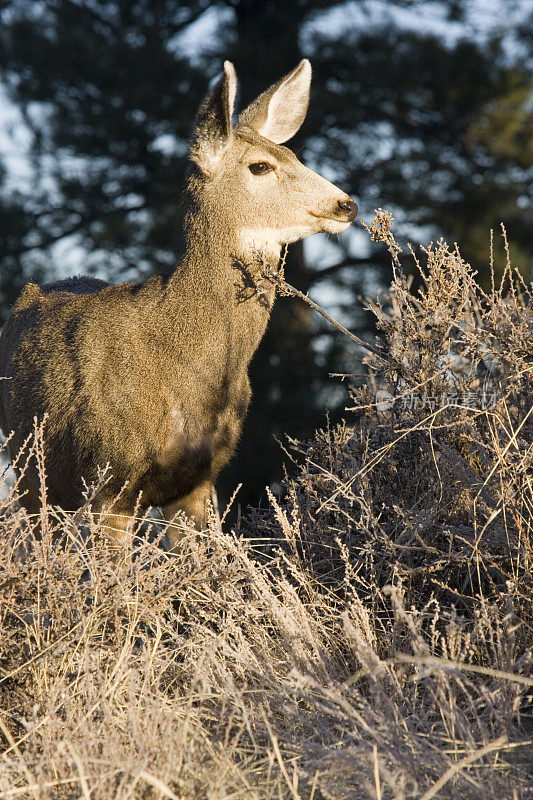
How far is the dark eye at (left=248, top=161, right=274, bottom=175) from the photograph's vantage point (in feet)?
16.4

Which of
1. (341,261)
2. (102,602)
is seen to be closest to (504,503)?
(102,602)

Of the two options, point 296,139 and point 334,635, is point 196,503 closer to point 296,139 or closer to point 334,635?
point 334,635

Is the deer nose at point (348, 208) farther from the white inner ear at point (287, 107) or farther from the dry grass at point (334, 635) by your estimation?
the white inner ear at point (287, 107)

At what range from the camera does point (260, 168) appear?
5.00 meters

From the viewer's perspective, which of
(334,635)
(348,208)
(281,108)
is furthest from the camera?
(281,108)

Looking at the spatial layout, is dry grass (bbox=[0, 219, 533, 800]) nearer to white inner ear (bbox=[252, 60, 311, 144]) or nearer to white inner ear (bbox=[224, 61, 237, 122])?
white inner ear (bbox=[224, 61, 237, 122])

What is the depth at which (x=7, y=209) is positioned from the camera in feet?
35.0

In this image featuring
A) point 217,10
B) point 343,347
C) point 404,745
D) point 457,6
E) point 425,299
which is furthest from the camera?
point 217,10

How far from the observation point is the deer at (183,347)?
14.8 ft

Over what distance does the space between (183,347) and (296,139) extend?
17.8ft

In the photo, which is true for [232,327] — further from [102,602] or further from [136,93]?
[136,93]

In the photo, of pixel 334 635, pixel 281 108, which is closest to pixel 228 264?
pixel 281 108

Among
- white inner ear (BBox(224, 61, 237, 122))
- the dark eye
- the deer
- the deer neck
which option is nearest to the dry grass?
the deer

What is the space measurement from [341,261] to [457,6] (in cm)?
279
